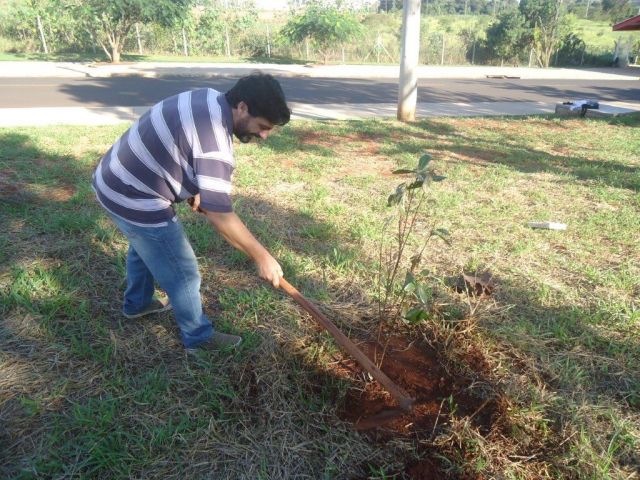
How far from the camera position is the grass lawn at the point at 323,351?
1.80 m

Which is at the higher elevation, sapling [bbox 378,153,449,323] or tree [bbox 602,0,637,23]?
tree [bbox 602,0,637,23]

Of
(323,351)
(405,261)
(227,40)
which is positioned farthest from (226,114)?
(227,40)

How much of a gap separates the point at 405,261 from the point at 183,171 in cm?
178

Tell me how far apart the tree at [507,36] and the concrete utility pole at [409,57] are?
1855 cm

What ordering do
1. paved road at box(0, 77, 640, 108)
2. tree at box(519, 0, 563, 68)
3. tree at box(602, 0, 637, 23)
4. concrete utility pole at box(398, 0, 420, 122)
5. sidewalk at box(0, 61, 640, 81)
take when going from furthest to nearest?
1. tree at box(602, 0, 637, 23)
2. tree at box(519, 0, 563, 68)
3. sidewalk at box(0, 61, 640, 81)
4. paved road at box(0, 77, 640, 108)
5. concrete utility pole at box(398, 0, 420, 122)

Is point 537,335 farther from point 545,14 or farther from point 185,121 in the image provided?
point 545,14

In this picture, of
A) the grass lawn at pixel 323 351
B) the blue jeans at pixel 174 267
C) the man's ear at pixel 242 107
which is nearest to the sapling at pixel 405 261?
the grass lawn at pixel 323 351

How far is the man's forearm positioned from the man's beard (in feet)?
1.03

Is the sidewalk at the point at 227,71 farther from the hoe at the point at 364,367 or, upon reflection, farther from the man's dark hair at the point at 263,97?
the hoe at the point at 364,367

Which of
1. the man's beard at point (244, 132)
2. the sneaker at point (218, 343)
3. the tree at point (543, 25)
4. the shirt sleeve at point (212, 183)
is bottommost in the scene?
the sneaker at point (218, 343)

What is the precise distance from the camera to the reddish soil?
189 centimetres

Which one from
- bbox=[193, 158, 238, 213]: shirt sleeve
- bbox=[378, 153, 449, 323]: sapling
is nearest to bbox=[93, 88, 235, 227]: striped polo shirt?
bbox=[193, 158, 238, 213]: shirt sleeve

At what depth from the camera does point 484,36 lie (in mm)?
24984

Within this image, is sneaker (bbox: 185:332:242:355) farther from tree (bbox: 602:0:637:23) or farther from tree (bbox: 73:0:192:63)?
tree (bbox: 602:0:637:23)
